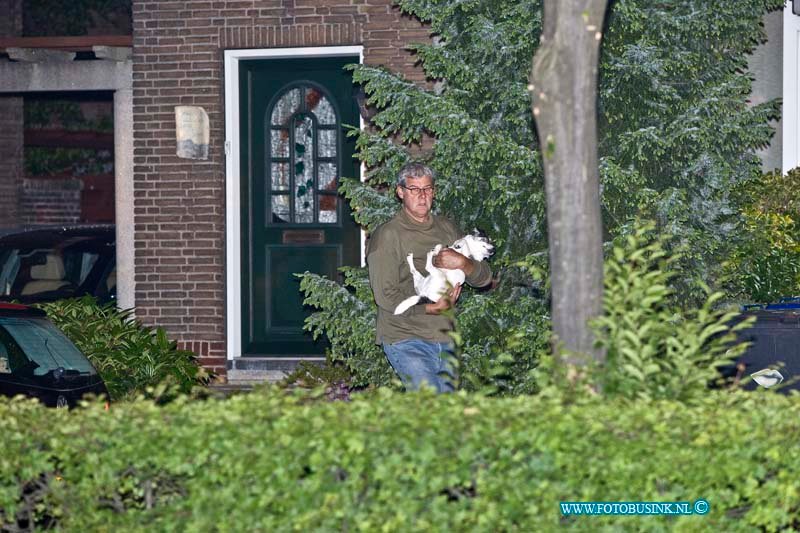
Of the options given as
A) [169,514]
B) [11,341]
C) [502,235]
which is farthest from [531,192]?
[169,514]

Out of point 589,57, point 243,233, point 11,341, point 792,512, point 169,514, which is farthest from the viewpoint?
point 243,233

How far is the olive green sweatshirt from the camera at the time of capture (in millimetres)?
7996

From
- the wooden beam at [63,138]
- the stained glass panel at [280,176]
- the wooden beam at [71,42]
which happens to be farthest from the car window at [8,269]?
the wooden beam at [63,138]

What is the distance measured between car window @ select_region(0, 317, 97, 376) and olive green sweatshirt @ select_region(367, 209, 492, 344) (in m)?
1.85

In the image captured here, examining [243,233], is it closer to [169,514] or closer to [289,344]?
[289,344]

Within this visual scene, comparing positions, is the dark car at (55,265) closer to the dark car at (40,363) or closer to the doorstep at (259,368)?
the doorstep at (259,368)

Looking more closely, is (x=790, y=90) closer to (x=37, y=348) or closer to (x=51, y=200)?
(x=37, y=348)

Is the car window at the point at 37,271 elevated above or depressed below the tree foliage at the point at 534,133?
below

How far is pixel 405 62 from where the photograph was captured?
39.4ft

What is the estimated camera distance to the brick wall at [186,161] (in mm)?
12414

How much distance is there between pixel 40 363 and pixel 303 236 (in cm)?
510

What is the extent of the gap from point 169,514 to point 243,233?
8.04 meters

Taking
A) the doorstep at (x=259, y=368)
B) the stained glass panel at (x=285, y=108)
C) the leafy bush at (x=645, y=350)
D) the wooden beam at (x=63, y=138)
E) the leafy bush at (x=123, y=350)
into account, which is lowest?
the doorstep at (x=259, y=368)

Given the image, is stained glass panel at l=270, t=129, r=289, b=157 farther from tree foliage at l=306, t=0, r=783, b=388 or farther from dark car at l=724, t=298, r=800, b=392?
dark car at l=724, t=298, r=800, b=392
